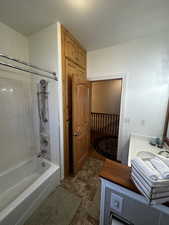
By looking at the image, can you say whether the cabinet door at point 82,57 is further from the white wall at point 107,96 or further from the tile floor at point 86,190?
the white wall at point 107,96

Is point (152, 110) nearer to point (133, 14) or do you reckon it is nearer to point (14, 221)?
point (133, 14)

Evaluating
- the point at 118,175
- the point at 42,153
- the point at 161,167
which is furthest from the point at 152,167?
the point at 42,153

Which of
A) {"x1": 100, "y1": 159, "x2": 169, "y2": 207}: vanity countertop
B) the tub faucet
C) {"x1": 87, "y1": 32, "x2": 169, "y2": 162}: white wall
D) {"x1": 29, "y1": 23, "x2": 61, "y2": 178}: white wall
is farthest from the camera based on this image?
the tub faucet

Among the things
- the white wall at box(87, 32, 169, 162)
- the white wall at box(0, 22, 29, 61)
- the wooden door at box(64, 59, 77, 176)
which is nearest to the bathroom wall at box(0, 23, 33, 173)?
the white wall at box(0, 22, 29, 61)

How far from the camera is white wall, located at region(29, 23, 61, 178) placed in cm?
159

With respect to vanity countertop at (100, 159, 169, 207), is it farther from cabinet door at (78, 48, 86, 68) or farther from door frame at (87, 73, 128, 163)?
cabinet door at (78, 48, 86, 68)

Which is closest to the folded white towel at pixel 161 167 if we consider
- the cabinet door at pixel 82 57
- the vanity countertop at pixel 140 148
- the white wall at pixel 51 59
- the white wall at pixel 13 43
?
the vanity countertop at pixel 140 148

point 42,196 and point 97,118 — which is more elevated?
point 97,118

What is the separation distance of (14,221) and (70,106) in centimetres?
171

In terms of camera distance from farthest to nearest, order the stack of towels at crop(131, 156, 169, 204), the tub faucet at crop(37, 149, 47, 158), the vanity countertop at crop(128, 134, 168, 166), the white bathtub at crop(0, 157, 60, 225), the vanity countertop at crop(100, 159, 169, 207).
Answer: the tub faucet at crop(37, 149, 47, 158) → the vanity countertop at crop(128, 134, 168, 166) → the white bathtub at crop(0, 157, 60, 225) → the vanity countertop at crop(100, 159, 169, 207) → the stack of towels at crop(131, 156, 169, 204)

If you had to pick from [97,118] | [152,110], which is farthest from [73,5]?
[97,118]

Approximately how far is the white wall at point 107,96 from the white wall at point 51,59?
3809 millimetres

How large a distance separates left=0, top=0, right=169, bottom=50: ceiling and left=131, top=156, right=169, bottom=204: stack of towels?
1.79 m

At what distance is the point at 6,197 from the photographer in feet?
5.02
